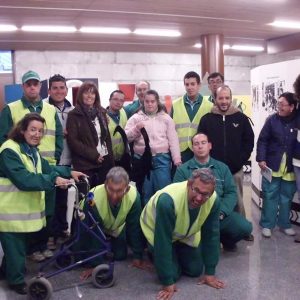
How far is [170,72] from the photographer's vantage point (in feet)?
40.0

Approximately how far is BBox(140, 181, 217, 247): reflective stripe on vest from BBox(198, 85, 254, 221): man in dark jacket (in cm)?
94

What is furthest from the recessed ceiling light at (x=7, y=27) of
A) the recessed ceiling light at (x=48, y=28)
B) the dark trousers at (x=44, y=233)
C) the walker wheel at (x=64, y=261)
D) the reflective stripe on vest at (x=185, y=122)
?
the walker wheel at (x=64, y=261)

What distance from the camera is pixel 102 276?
9.80 feet

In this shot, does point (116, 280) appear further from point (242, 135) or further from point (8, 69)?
point (8, 69)

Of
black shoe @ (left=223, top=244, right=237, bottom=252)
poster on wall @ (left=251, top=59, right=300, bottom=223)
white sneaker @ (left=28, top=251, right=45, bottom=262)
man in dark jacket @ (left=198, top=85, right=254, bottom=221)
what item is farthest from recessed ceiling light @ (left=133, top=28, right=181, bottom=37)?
white sneaker @ (left=28, top=251, right=45, bottom=262)

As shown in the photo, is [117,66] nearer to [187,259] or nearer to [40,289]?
[187,259]

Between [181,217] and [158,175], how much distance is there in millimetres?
1079

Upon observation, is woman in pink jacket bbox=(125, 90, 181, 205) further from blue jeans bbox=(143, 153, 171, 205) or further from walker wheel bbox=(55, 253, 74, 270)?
walker wheel bbox=(55, 253, 74, 270)

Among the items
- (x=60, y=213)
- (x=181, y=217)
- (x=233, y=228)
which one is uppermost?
(x=181, y=217)

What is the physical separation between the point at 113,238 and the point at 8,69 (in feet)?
28.2

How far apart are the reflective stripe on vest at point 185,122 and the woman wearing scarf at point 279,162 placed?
→ 638 mm

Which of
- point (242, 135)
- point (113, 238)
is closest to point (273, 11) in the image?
point (242, 135)

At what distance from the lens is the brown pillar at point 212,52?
30.8ft

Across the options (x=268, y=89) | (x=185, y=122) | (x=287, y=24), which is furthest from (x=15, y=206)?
(x=287, y=24)
